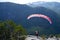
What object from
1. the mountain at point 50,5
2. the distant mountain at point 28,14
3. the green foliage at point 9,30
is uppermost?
the mountain at point 50,5

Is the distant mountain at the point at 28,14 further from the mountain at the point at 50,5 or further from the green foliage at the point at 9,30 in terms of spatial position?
the green foliage at the point at 9,30

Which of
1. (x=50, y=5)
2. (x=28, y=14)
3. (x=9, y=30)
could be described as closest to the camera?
(x=9, y=30)

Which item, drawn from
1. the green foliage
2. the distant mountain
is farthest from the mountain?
the green foliage

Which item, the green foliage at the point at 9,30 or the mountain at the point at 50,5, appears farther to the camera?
the mountain at the point at 50,5

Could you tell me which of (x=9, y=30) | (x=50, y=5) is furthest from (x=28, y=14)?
(x=9, y=30)

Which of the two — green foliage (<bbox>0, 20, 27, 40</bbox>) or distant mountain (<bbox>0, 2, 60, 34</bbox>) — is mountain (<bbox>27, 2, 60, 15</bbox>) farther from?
green foliage (<bbox>0, 20, 27, 40</bbox>)

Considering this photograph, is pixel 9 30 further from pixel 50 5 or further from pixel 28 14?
pixel 50 5

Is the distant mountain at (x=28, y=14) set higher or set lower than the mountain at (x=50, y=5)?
lower

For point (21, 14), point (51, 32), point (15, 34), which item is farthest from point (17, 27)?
point (51, 32)

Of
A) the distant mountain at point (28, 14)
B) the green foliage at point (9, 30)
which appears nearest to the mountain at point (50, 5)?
the distant mountain at point (28, 14)
